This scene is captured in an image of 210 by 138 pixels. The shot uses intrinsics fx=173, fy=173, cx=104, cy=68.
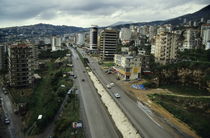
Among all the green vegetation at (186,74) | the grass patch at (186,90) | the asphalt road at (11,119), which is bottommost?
the asphalt road at (11,119)

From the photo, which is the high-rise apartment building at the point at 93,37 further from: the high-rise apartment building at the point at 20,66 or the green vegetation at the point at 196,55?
the high-rise apartment building at the point at 20,66

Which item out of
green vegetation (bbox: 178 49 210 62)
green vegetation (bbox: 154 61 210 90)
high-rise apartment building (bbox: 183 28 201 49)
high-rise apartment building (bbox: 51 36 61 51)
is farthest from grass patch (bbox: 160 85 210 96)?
high-rise apartment building (bbox: 51 36 61 51)

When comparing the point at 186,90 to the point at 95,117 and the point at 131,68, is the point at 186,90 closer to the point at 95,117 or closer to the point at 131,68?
the point at 131,68

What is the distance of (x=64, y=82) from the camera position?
43531 millimetres

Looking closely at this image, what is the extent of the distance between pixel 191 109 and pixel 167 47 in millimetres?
26372

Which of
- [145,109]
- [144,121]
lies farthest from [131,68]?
[144,121]

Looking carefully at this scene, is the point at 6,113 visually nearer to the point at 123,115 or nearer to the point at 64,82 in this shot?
the point at 64,82

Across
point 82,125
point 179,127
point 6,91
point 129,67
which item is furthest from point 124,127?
point 6,91

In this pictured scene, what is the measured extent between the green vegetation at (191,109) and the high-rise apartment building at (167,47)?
21.8 m

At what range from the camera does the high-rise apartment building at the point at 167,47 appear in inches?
2071

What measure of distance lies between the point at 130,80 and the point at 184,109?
1816 centimetres

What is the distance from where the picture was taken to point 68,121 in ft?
78.6

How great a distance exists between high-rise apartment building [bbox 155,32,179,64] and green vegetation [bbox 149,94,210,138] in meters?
21.8

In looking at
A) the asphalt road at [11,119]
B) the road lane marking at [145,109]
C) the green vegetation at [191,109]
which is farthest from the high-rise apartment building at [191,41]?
the asphalt road at [11,119]
